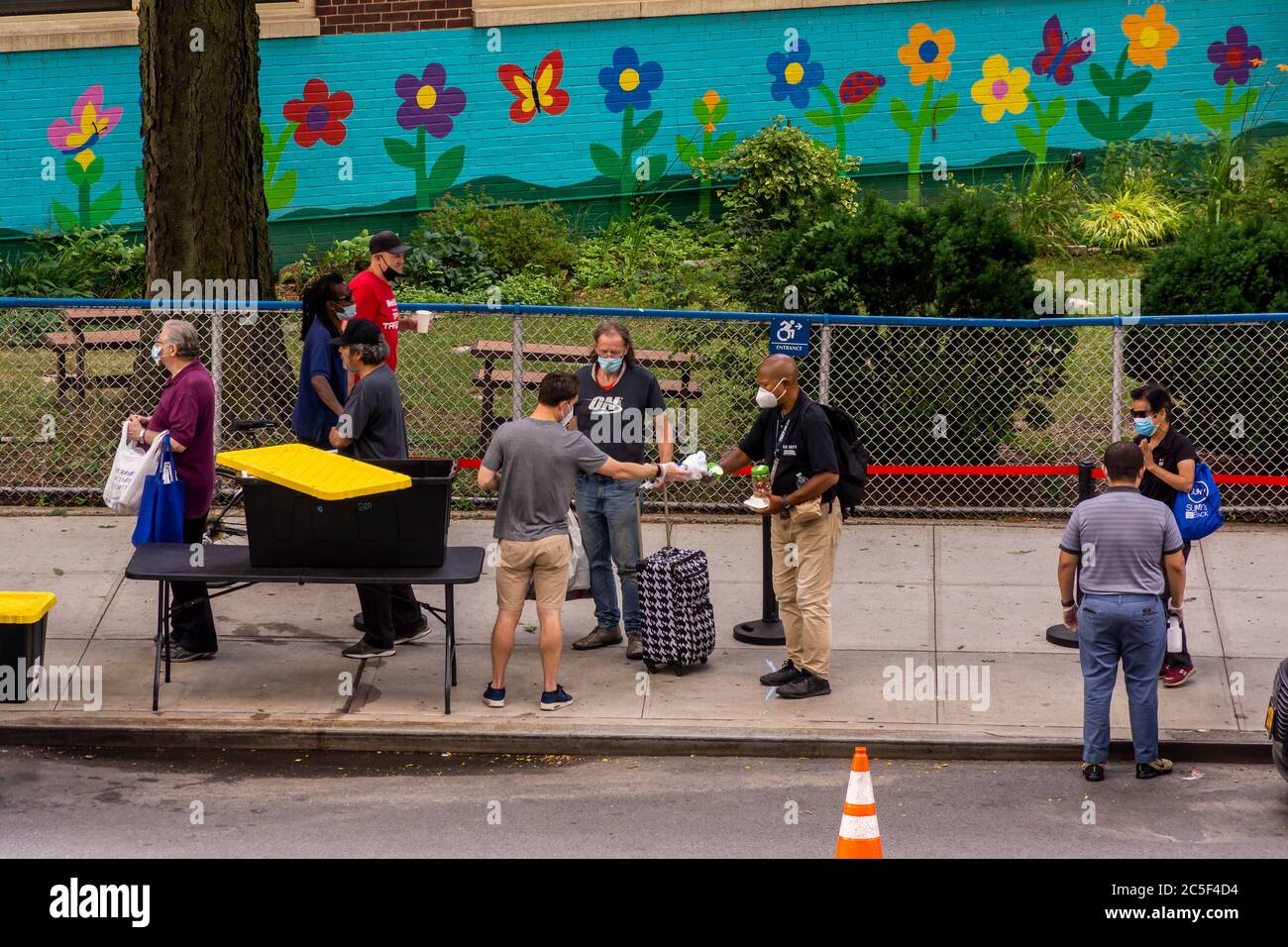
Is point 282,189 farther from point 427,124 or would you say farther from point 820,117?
point 820,117

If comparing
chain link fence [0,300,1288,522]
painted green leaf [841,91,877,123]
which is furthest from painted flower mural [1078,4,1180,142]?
chain link fence [0,300,1288,522]

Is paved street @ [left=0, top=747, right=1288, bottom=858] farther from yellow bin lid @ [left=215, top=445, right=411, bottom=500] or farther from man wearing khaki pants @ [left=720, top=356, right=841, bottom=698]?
yellow bin lid @ [left=215, top=445, right=411, bottom=500]

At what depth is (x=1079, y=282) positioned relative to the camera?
14398 mm

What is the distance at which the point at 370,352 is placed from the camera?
891 cm

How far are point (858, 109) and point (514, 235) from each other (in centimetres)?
396

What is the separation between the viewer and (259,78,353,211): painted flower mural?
17.9 m

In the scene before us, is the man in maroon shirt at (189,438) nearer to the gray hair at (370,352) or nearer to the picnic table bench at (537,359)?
the gray hair at (370,352)

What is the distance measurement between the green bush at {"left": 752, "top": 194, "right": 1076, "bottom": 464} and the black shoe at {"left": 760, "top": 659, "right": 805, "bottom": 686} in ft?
11.3

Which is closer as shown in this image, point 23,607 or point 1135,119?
point 23,607

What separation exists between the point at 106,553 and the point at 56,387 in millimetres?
2032

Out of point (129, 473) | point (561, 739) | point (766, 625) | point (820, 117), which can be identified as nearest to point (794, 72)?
point (820, 117)

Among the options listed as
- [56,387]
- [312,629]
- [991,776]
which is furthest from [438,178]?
[991,776]

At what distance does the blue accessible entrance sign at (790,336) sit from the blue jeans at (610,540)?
252cm

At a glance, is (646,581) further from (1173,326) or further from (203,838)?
(1173,326)
